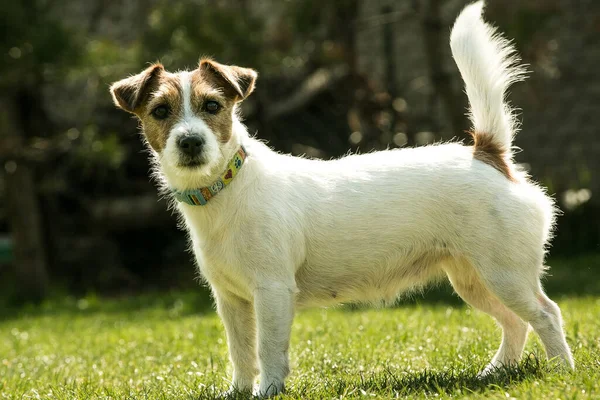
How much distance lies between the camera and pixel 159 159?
468cm

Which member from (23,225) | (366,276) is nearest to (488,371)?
(366,276)

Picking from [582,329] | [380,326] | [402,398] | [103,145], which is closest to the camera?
[402,398]

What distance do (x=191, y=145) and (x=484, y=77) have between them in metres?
1.83

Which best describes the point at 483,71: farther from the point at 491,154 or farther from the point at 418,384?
the point at 418,384

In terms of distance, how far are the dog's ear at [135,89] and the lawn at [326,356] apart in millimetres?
1628

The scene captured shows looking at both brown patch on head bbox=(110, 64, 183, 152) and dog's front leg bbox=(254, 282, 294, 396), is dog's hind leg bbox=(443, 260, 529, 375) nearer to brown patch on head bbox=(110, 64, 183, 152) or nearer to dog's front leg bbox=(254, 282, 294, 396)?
dog's front leg bbox=(254, 282, 294, 396)

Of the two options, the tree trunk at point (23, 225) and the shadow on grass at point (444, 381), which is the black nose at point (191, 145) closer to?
the shadow on grass at point (444, 381)

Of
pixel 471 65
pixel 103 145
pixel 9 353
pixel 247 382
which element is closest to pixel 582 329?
pixel 471 65

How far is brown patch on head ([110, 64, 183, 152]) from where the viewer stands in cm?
449

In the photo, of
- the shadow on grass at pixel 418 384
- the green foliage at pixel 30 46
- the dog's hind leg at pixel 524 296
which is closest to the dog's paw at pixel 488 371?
the shadow on grass at pixel 418 384

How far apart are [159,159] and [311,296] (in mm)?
1166

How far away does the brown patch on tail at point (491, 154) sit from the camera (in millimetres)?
4742

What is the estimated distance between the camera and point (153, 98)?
4.54 meters

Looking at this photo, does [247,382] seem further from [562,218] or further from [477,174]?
[562,218]
